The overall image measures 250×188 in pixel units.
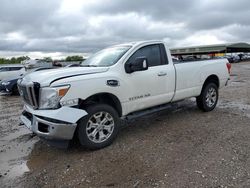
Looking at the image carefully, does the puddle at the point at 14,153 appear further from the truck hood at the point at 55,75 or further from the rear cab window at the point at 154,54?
the rear cab window at the point at 154,54

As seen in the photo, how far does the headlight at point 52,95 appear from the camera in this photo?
4238mm

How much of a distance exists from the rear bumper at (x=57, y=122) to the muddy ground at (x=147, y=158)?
491 mm

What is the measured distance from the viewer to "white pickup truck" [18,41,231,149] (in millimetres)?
4273

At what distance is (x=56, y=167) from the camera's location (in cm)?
418

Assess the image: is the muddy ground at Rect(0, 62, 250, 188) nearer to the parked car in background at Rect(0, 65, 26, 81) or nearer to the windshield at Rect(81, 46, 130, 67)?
the windshield at Rect(81, 46, 130, 67)

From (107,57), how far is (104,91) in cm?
119

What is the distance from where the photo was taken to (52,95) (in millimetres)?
4250

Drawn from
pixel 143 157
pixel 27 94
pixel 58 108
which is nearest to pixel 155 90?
pixel 143 157

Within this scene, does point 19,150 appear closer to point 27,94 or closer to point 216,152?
point 27,94

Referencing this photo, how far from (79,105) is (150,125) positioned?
220cm

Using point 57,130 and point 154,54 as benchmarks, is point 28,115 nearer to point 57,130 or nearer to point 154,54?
point 57,130

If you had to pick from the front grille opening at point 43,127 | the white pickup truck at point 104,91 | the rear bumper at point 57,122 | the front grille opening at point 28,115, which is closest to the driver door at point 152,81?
the white pickup truck at point 104,91

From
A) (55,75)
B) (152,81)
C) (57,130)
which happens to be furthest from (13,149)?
(152,81)

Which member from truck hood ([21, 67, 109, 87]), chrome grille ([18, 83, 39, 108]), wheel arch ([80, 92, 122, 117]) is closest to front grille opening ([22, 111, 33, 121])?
chrome grille ([18, 83, 39, 108])
